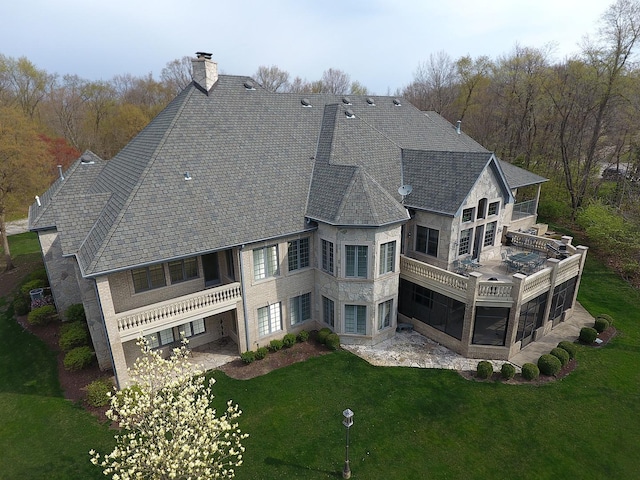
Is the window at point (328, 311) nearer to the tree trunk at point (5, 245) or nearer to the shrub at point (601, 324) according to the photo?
the shrub at point (601, 324)

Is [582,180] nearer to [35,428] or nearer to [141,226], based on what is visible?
[141,226]

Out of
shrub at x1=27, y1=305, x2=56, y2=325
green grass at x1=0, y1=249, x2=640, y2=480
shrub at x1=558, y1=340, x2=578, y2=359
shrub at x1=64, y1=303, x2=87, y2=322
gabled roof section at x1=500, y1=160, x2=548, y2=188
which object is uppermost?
gabled roof section at x1=500, y1=160, x2=548, y2=188

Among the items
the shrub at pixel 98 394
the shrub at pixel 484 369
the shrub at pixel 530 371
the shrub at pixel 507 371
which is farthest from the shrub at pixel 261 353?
the shrub at pixel 530 371

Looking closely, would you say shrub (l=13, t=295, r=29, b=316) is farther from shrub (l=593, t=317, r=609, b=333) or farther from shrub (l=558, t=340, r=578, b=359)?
shrub (l=593, t=317, r=609, b=333)

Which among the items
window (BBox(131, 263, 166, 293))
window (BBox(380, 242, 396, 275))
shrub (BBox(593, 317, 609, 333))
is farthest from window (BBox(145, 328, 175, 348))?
shrub (BBox(593, 317, 609, 333))

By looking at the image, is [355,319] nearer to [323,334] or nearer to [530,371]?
[323,334]

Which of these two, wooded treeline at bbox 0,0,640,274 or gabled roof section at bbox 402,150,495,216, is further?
wooded treeline at bbox 0,0,640,274

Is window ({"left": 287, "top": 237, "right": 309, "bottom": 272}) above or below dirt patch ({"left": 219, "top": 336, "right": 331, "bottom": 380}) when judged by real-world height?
above
